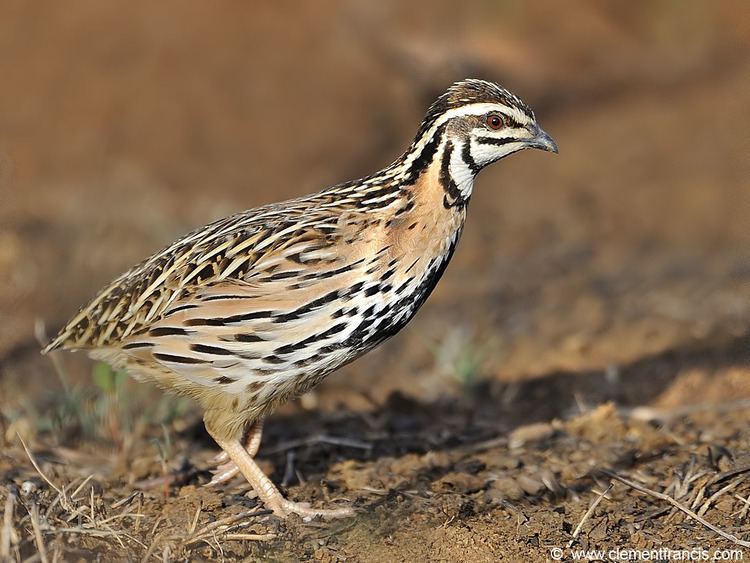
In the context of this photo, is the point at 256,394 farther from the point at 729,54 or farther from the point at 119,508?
the point at 729,54

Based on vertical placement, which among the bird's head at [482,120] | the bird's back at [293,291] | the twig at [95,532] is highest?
the bird's head at [482,120]

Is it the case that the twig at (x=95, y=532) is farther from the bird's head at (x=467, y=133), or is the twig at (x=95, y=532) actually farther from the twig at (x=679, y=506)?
the twig at (x=679, y=506)

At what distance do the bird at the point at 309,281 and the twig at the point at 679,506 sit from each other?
5.70 ft

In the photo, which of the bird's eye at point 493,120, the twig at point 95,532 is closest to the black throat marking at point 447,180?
the bird's eye at point 493,120

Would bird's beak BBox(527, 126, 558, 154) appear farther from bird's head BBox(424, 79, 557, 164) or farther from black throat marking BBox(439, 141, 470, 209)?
black throat marking BBox(439, 141, 470, 209)

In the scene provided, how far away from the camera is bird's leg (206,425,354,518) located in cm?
595

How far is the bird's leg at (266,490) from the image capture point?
5.95m

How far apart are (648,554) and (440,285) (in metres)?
5.91

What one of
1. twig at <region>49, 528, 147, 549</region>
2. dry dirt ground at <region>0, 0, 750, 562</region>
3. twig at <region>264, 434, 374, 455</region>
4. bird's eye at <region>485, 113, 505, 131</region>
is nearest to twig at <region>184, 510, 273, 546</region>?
dry dirt ground at <region>0, 0, 750, 562</region>

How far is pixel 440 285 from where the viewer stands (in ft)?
36.7

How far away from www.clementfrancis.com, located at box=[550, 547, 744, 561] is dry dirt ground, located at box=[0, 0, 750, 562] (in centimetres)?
8

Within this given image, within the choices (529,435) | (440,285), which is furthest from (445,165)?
(440,285)

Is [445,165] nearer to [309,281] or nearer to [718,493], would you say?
[309,281]

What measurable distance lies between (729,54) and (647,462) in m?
10.5
